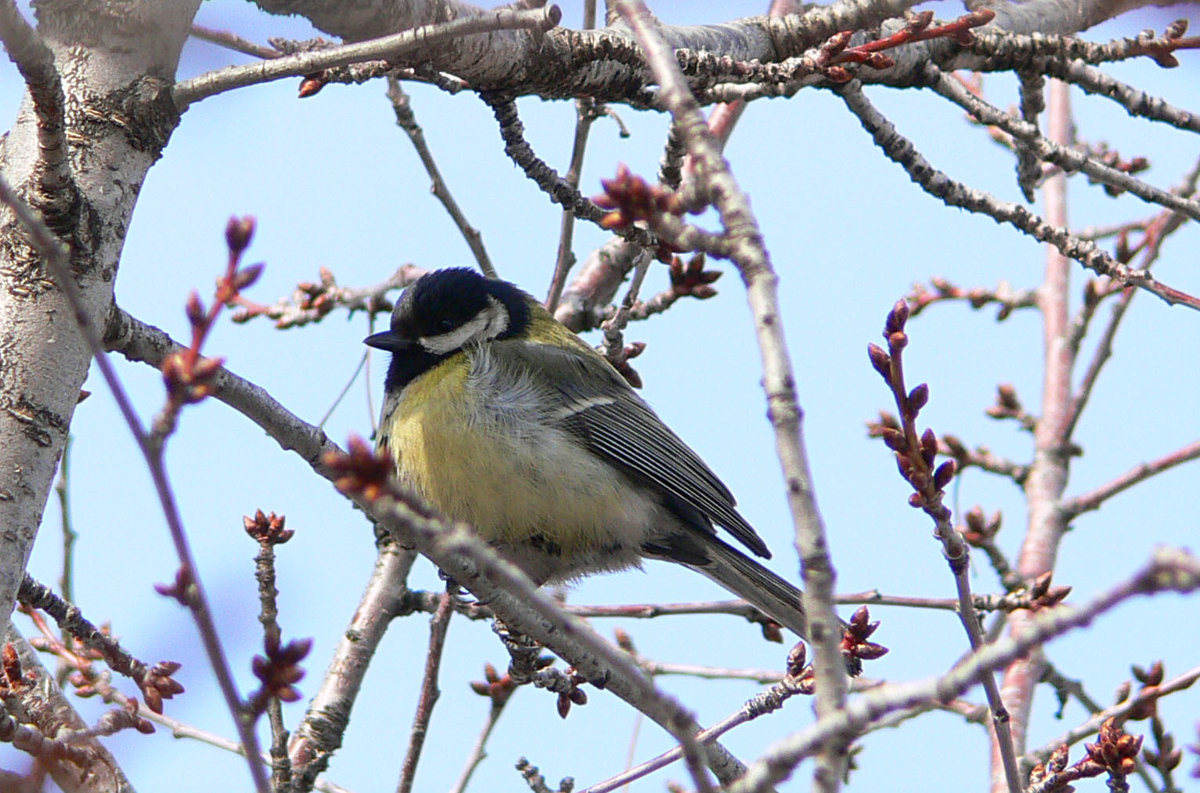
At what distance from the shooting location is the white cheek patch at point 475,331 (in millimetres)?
4590

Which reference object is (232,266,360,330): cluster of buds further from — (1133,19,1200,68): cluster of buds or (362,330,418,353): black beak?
(1133,19,1200,68): cluster of buds

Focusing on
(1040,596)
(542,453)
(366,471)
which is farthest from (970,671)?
(542,453)

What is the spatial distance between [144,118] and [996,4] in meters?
3.34

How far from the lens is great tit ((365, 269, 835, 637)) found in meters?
4.08

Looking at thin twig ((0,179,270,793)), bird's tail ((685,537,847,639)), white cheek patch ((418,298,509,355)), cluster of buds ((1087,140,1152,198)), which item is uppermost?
cluster of buds ((1087,140,1152,198))

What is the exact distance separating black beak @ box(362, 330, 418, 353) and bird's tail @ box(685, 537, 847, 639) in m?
1.29

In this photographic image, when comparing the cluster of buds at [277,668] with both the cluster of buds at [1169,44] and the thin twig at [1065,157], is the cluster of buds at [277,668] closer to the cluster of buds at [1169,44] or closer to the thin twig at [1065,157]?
the thin twig at [1065,157]

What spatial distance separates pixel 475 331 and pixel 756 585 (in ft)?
4.52

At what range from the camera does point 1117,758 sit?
108 inches

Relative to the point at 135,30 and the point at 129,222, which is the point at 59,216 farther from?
the point at 135,30

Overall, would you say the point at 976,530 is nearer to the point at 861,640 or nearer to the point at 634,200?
the point at 861,640

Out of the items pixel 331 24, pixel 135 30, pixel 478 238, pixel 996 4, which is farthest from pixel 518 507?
pixel 996 4

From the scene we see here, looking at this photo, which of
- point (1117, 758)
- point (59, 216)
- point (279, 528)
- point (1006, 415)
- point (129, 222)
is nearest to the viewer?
point (59, 216)

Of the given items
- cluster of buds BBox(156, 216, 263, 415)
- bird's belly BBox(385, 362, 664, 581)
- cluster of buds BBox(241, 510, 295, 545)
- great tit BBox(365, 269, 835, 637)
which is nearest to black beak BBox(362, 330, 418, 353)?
great tit BBox(365, 269, 835, 637)
